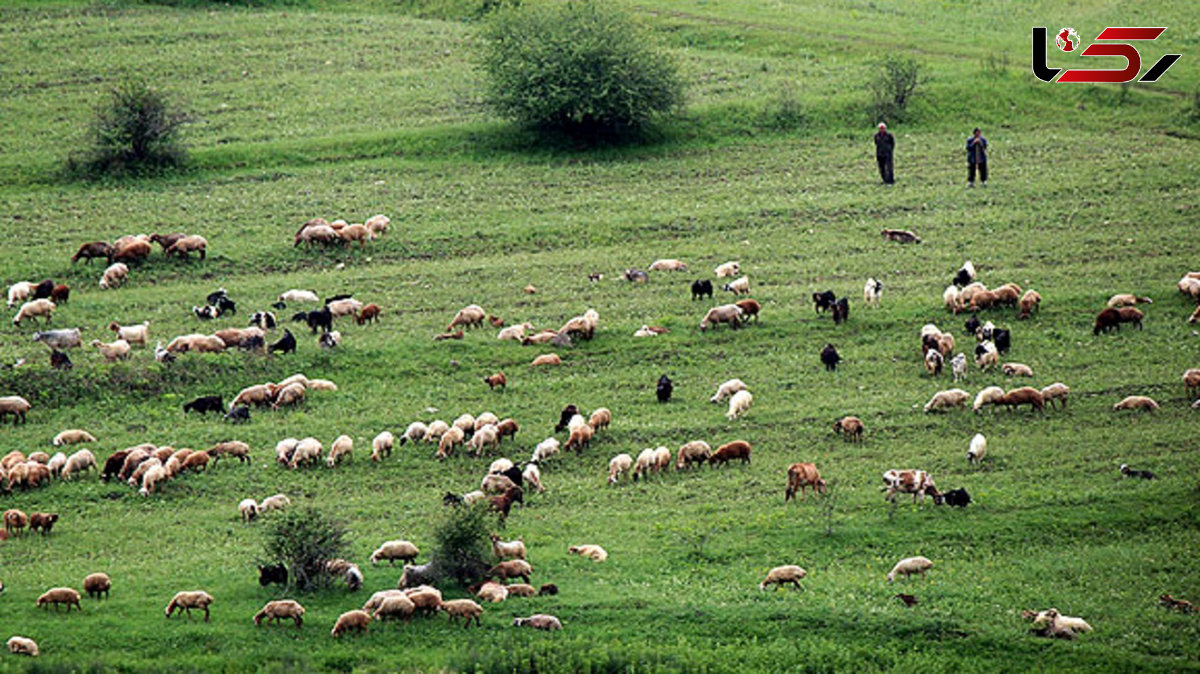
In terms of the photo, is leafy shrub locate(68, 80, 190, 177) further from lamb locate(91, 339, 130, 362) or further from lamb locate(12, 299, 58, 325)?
lamb locate(91, 339, 130, 362)

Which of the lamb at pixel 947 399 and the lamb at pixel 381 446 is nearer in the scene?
the lamb at pixel 381 446

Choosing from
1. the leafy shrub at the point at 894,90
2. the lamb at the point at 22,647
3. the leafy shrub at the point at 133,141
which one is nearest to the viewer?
the lamb at the point at 22,647

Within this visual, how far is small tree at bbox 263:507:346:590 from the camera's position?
78.9 ft

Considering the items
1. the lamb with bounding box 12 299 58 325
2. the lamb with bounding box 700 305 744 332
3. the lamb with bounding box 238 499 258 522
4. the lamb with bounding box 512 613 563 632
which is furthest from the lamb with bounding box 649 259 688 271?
the lamb with bounding box 512 613 563 632

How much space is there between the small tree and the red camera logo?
4463cm

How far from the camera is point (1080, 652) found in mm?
21922

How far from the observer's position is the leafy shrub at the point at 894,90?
2229 inches

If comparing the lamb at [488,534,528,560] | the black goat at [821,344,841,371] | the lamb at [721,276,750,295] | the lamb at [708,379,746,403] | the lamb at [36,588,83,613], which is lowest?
the lamb at [488,534,528,560]

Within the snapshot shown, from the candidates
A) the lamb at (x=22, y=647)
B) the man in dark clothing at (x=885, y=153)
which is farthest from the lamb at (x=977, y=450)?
the man in dark clothing at (x=885, y=153)

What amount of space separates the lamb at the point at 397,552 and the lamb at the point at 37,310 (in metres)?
16.9

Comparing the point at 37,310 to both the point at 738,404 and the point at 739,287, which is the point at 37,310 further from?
the point at 738,404

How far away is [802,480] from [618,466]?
12.3ft

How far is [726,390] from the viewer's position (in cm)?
3269

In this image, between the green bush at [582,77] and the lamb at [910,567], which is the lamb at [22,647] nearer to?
the lamb at [910,567]
